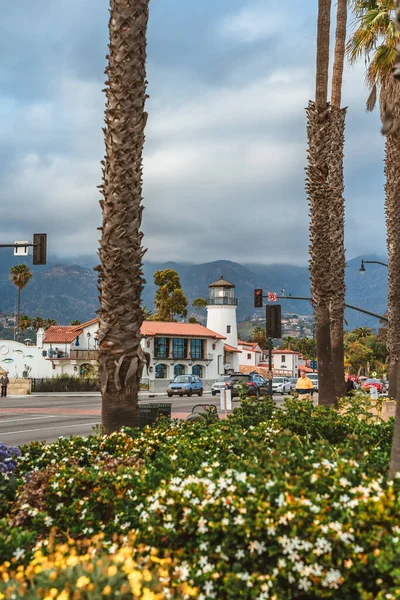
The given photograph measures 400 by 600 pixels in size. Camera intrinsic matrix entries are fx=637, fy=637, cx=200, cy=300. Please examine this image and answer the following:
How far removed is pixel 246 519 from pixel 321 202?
42.4 ft

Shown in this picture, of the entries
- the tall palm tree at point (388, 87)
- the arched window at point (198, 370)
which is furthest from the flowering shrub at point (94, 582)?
the arched window at point (198, 370)

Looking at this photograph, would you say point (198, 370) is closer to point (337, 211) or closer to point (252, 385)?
point (252, 385)

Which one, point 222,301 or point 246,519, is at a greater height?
point 222,301

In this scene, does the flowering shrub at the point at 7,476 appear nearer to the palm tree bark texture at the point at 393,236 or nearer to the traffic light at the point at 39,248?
the palm tree bark texture at the point at 393,236

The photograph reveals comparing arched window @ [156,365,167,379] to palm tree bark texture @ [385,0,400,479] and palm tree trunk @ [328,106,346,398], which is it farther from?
palm tree trunk @ [328,106,346,398]

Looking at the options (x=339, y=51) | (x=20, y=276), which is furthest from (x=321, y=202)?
(x=20, y=276)

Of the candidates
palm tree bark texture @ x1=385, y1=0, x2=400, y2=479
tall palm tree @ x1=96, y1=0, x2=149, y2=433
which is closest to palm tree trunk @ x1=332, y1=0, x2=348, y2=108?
palm tree bark texture @ x1=385, y1=0, x2=400, y2=479

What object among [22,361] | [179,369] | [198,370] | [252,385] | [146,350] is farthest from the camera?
[198,370]

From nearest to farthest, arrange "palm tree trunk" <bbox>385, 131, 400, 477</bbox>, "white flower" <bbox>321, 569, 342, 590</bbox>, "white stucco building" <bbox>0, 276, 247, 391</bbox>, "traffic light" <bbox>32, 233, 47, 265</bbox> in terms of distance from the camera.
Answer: "white flower" <bbox>321, 569, 342, 590</bbox> → "palm tree trunk" <bbox>385, 131, 400, 477</bbox> → "traffic light" <bbox>32, 233, 47, 265</bbox> → "white stucco building" <bbox>0, 276, 247, 391</bbox>

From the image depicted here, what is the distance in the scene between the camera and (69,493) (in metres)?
5.24

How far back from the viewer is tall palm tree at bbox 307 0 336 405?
15.6 metres

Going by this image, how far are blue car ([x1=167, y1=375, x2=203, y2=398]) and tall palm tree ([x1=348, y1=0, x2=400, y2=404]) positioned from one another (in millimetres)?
28743

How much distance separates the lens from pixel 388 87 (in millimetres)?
18141

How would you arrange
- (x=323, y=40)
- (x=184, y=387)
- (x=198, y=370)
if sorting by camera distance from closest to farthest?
(x=323, y=40) < (x=184, y=387) < (x=198, y=370)
